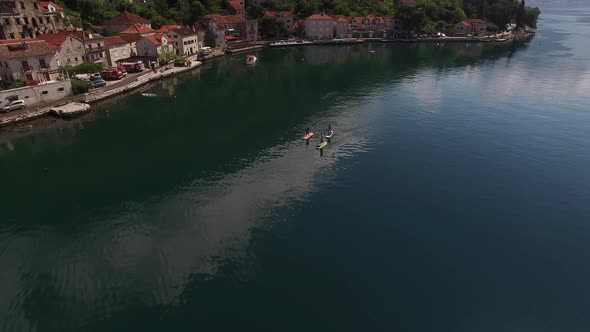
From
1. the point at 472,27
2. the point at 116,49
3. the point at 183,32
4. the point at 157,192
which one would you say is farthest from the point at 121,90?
the point at 472,27

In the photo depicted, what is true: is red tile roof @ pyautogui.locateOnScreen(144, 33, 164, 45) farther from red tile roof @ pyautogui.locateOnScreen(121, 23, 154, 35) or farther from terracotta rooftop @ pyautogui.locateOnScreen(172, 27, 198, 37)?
terracotta rooftop @ pyautogui.locateOnScreen(172, 27, 198, 37)

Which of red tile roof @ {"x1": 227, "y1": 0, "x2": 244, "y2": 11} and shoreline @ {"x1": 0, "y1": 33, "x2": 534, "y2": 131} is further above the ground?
red tile roof @ {"x1": 227, "y1": 0, "x2": 244, "y2": 11}

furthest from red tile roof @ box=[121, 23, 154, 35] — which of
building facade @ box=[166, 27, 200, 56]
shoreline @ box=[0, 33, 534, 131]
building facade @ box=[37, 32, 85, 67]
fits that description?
building facade @ box=[37, 32, 85, 67]

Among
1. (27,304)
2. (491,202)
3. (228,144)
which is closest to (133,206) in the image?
(27,304)

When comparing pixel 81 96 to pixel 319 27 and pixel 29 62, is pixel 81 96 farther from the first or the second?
pixel 319 27

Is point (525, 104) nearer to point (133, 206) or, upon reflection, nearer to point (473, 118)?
point (473, 118)

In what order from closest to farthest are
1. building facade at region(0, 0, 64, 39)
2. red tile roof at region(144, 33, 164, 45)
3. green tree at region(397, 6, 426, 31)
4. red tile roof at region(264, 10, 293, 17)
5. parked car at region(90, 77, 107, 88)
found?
parked car at region(90, 77, 107, 88), building facade at region(0, 0, 64, 39), red tile roof at region(144, 33, 164, 45), red tile roof at region(264, 10, 293, 17), green tree at region(397, 6, 426, 31)

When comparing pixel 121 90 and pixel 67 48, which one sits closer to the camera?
pixel 67 48
